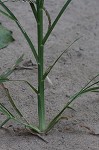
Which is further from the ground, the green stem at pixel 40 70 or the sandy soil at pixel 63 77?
the green stem at pixel 40 70

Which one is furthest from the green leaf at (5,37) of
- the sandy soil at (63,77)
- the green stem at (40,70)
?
the green stem at (40,70)

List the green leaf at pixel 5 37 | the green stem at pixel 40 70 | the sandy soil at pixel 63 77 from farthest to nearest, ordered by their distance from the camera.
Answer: the green leaf at pixel 5 37, the sandy soil at pixel 63 77, the green stem at pixel 40 70

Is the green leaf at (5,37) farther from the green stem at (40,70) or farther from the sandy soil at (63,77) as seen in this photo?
the green stem at (40,70)

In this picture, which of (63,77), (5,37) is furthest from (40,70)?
(5,37)

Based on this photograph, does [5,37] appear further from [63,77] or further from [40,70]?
[40,70]

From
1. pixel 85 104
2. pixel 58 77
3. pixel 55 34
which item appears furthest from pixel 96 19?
pixel 85 104

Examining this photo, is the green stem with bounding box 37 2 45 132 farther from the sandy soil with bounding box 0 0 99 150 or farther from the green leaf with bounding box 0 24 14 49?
the green leaf with bounding box 0 24 14 49

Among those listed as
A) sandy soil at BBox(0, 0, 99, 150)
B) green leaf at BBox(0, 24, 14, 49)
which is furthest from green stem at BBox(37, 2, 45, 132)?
green leaf at BBox(0, 24, 14, 49)

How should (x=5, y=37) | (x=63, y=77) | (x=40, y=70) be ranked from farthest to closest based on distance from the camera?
(x=5, y=37) < (x=63, y=77) < (x=40, y=70)
